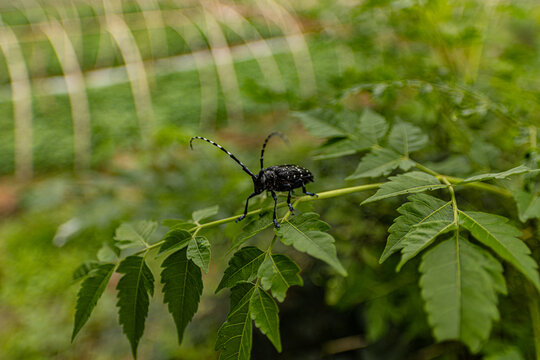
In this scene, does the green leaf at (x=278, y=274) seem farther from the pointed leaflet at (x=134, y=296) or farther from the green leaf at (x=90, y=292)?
the green leaf at (x=90, y=292)

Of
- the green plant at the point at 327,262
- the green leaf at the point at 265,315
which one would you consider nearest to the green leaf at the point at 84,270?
the green plant at the point at 327,262

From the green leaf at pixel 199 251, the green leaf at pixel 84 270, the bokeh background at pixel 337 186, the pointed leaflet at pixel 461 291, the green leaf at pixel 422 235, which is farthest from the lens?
the bokeh background at pixel 337 186

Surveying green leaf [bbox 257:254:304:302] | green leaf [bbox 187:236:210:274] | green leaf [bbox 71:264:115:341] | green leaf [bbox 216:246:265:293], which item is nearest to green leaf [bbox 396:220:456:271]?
green leaf [bbox 257:254:304:302]

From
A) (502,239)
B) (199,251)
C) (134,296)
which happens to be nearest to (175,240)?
(199,251)

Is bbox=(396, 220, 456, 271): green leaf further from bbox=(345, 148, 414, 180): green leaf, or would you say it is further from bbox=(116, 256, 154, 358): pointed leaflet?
bbox=(116, 256, 154, 358): pointed leaflet

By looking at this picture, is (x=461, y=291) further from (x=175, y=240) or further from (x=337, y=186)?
(x=337, y=186)
